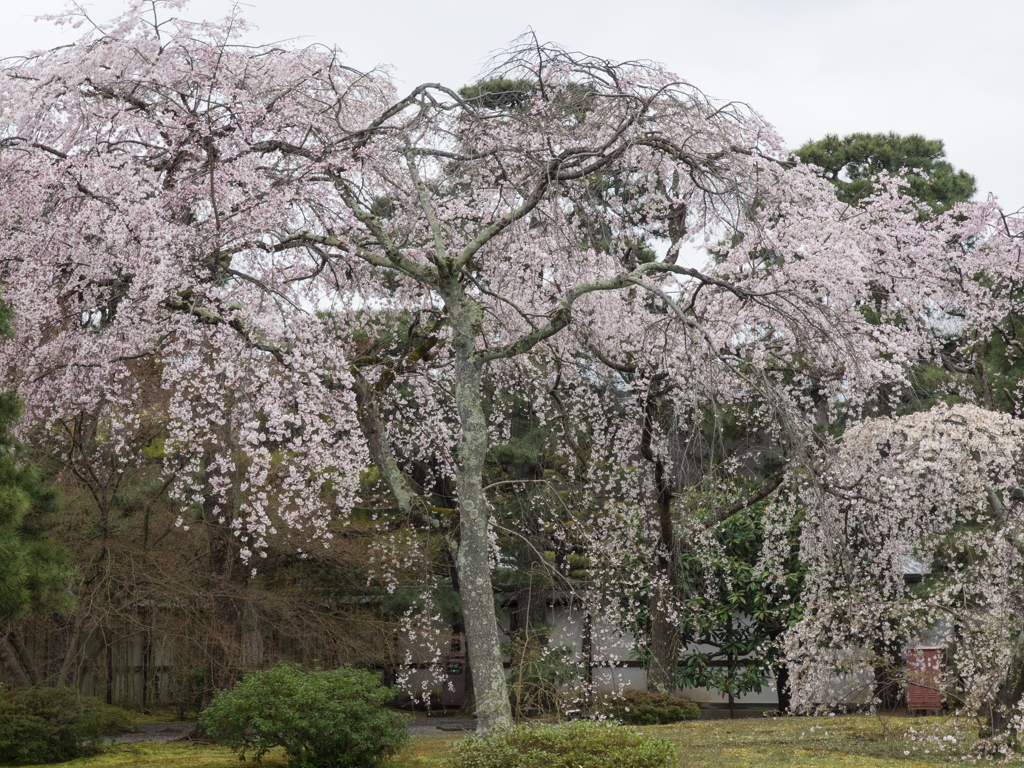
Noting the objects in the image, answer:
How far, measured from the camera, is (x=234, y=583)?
12477mm

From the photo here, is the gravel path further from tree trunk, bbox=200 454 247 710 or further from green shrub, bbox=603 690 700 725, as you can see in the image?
green shrub, bbox=603 690 700 725

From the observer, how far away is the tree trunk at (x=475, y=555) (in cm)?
771

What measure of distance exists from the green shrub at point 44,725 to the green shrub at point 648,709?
618cm

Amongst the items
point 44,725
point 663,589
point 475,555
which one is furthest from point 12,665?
point 663,589

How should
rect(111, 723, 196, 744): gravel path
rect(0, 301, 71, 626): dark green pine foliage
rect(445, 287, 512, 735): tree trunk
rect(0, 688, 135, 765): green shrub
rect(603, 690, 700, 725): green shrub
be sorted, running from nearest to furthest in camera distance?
rect(0, 301, 71, 626): dark green pine foliage < rect(445, 287, 512, 735): tree trunk < rect(0, 688, 135, 765): green shrub < rect(603, 690, 700, 725): green shrub < rect(111, 723, 196, 744): gravel path

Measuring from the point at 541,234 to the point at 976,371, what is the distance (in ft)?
18.6

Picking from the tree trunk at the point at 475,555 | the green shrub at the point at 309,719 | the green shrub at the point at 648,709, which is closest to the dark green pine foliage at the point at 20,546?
the green shrub at the point at 309,719

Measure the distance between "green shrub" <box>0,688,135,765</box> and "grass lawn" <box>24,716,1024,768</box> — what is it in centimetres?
28

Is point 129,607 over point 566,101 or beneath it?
beneath

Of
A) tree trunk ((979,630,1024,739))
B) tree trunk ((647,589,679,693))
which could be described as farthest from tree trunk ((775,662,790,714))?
tree trunk ((979,630,1024,739))

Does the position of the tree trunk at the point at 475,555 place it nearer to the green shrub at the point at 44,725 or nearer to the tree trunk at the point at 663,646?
the green shrub at the point at 44,725

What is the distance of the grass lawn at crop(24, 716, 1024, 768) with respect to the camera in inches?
325

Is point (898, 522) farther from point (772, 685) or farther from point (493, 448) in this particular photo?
point (772, 685)

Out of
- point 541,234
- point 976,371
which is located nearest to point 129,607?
point 541,234
